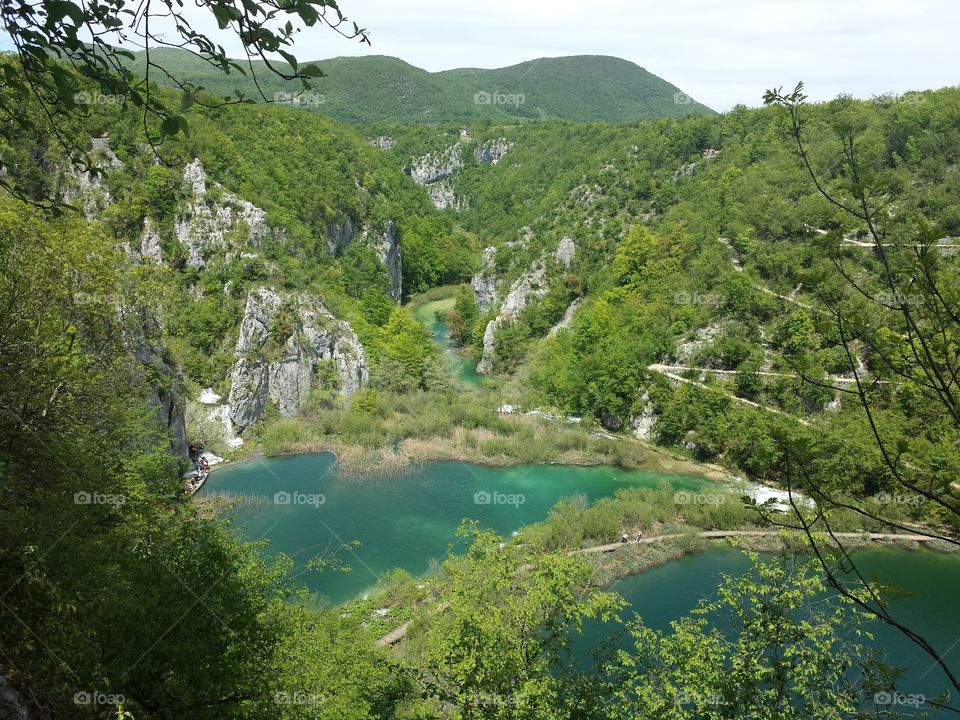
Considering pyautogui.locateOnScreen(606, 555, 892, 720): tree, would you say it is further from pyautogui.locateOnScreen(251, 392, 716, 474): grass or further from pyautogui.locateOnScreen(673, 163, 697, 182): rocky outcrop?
pyautogui.locateOnScreen(673, 163, 697, 182): rocky outcrop

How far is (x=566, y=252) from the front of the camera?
39.6 metres

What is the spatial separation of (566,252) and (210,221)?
874 inches

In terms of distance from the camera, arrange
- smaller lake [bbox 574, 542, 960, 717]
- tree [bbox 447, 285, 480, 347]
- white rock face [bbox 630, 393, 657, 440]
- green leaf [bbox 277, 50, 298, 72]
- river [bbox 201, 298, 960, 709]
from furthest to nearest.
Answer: tree [bbox 447, 285, 480, 347], white rock face [bbox 630, 393, 657, 440], river [bbox 201, 298, 960, 709], smaller lake [bbox 574, 542, 960, 717], green leaf [bbox 277, 50, 298, 72]

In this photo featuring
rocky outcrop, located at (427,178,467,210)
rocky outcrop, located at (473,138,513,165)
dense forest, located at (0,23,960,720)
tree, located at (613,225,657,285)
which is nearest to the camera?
dense forest, located at (0,23,960,720)

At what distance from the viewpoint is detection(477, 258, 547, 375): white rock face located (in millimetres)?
37062

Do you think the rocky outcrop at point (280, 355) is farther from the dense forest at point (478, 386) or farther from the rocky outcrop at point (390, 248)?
the rocky outcrop at point (390, 248)

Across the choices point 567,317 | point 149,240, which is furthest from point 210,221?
point 567,317

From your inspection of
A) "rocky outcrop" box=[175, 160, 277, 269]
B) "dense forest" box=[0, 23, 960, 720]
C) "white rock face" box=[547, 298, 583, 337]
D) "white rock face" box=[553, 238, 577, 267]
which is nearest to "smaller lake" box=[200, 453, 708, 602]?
"dense forest" box=[0, 23, 960, 720]

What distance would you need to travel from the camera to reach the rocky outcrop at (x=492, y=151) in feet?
245

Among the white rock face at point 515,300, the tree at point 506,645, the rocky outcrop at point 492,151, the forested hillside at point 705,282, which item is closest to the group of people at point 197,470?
the tree at point 506,645

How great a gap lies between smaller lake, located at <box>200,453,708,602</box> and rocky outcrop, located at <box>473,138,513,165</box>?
5982 centimetres

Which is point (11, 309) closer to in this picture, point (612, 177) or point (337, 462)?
point (337, 462)

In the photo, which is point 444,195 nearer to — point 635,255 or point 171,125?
point 635,255

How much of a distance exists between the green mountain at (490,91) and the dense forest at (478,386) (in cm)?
4113
